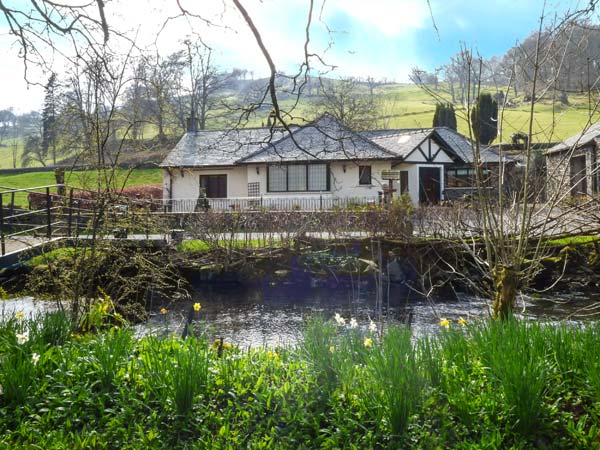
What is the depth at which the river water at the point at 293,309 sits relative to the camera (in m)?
11.0

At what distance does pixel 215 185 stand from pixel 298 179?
543 centimetres

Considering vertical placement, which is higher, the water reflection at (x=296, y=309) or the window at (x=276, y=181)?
the window at (x=276, y=181)

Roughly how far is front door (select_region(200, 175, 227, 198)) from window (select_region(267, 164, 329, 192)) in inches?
129

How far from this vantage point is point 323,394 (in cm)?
364

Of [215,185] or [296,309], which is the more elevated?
[215,185]

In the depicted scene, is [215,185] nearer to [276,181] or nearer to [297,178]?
[276,181]

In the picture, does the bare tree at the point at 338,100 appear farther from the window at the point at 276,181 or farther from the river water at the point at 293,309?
the window at the point at 276,181

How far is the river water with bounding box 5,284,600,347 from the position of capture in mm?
11016

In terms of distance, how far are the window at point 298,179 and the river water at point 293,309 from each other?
46.3 ft

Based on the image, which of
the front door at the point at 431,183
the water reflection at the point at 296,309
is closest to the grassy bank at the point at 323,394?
the water reflection at the point at 296,309

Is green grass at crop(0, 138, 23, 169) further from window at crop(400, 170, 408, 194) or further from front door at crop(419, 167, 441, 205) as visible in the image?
front door at crop(419, 167, 441, 205)

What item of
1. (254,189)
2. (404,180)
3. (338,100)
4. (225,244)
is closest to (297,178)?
(254,189)

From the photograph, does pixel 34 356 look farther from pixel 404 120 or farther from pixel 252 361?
pixel 404 120

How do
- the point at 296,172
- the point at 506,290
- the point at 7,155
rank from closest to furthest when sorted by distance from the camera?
the point at 506,290, the point at 296,172, the point at 7,155
